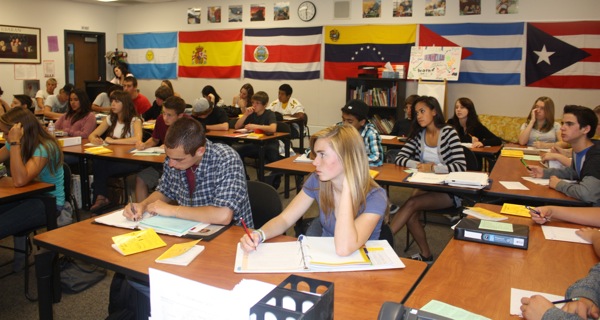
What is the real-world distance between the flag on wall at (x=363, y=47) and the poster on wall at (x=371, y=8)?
0.63ft

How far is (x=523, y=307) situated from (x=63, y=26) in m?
11.1

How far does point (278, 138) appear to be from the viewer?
19.4 feet

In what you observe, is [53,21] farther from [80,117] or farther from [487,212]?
[487,212]

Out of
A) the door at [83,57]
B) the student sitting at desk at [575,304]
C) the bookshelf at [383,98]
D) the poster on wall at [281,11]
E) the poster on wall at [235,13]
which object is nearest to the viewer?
the student sitting at desk at [575,304]

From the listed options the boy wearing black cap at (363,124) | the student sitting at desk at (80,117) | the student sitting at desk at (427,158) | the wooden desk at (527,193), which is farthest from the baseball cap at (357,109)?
the student sitting at desk at (80,117)

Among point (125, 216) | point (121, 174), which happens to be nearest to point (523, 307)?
point (125, 216)

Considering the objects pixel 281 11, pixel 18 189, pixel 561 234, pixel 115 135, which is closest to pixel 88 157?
pixel 115 135

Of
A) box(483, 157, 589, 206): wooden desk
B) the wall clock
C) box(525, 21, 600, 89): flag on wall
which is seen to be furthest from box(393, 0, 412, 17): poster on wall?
box(483, 157, 589, 206): wooden desk

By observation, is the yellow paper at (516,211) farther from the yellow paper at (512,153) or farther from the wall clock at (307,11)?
the wall clock at (307,11)

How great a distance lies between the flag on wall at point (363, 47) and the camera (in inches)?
324

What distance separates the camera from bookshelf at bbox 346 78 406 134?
8148 mm

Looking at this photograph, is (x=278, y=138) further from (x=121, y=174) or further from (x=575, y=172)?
(x=575, y=172)

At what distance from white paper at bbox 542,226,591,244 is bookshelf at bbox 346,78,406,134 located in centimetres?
591

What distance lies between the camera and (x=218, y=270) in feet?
6.00
